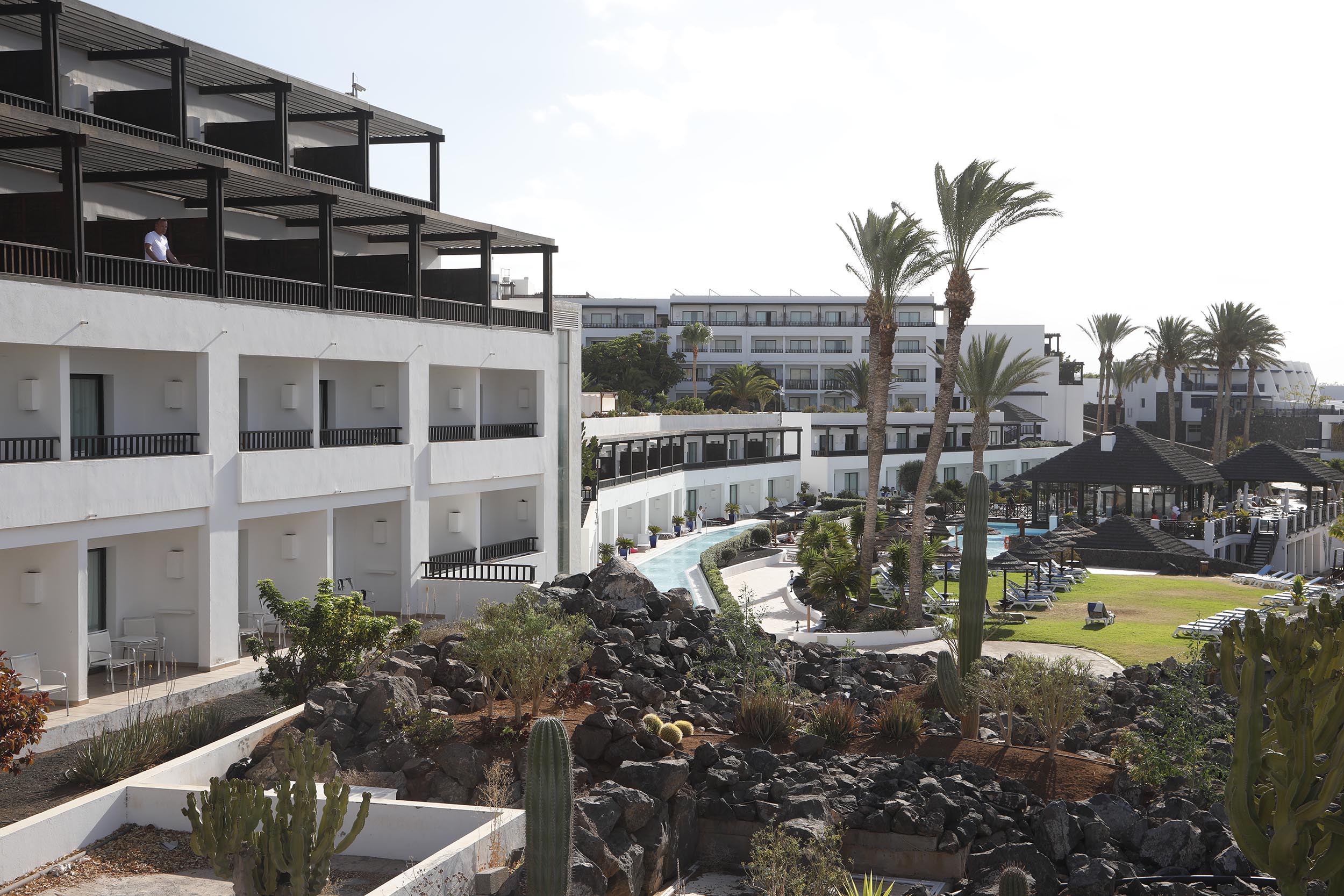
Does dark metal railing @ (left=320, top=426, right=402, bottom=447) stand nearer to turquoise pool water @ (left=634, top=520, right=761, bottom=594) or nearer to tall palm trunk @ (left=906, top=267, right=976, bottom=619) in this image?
turquoise pool water @ (left=634, top=520, right=761, bottom=594)

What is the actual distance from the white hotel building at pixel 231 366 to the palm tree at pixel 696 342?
60050 mm

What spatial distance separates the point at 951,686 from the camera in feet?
58.3

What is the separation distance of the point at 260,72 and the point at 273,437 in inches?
322

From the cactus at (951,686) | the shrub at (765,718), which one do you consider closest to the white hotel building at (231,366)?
the shrub at (765,718)

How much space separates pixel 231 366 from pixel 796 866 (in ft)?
50.0

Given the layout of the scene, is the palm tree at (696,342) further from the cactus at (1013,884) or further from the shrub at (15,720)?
the cactus at (1013,884)

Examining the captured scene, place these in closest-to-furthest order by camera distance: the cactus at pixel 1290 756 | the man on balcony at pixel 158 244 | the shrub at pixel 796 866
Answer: the cactus at pixel 1290 756, the shrub at pixel 796 866, the man on balcony at pixel 158 244

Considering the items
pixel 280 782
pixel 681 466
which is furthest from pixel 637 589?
pixel 681 466

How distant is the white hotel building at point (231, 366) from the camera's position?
1917 cm

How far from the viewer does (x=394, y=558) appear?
2820 centimetres

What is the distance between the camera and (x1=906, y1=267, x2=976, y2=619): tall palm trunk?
30297 mm

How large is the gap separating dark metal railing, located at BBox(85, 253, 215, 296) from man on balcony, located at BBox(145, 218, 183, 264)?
0.32m

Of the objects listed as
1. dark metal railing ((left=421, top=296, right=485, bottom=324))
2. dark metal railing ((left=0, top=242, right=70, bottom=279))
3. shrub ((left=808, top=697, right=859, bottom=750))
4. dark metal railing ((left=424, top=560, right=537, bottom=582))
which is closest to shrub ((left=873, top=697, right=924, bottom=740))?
shrub ((left=808, top=697, right=859, bottom=750))

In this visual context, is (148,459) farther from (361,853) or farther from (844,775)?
(844,775)
